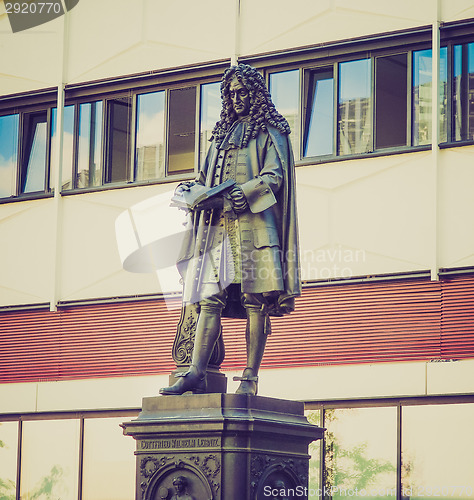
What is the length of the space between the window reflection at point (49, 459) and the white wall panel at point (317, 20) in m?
6.78

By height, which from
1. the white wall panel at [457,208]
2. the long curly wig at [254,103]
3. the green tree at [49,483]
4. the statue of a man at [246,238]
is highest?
the white wall panel at [457,208]

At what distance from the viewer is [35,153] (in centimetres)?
2234

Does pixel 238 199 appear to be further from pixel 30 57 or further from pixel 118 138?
pixel 30 57

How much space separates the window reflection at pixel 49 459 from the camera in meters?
20.7

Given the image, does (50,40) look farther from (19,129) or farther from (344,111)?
(344,111)

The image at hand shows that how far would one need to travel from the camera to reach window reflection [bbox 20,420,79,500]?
2073 cm

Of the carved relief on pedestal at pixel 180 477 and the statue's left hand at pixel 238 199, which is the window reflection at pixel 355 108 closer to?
the statue's left hand at pixel 238 199

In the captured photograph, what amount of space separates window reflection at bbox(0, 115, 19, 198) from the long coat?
12.0 metres

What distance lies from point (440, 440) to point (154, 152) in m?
6.71

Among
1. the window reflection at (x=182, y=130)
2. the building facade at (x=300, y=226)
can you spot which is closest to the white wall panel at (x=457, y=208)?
the building facade at (x=300, y=226)

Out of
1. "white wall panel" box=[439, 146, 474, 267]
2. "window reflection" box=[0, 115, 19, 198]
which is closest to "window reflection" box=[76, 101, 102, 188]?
"window reflection" box=[0, 115, 19, 198]

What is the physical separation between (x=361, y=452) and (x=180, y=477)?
28.6 ft

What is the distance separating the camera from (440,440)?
17.8m

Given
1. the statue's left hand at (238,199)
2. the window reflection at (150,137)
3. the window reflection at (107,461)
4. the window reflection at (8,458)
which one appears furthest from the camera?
the window reflection at (8,458)
